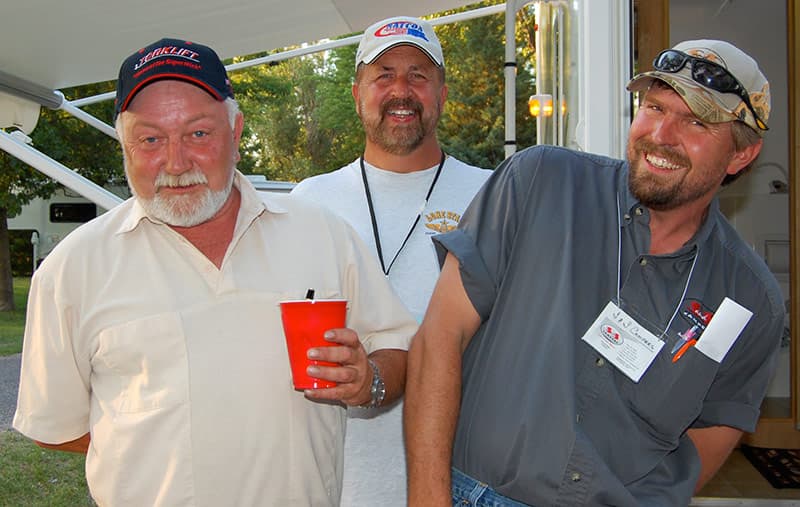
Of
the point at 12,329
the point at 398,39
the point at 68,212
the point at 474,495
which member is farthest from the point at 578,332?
the point at 68,212

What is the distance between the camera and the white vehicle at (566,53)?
9.25 feet

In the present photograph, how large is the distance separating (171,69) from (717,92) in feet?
4.72

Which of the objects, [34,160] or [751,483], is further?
[34,160]

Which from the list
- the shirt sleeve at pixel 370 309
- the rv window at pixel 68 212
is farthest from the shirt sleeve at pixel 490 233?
the rv window at pixel 68 212

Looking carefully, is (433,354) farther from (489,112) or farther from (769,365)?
(489,112)

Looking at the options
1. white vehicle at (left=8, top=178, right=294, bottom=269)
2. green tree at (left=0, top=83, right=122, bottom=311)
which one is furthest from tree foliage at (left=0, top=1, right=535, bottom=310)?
white vehicle at (left=8, top=178, right=294, bottom=269)

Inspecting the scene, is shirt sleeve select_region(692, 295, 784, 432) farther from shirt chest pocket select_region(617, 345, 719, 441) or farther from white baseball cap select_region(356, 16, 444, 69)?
white baseball cap select_region(356, 16, 444, 69)

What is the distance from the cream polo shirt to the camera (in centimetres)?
179

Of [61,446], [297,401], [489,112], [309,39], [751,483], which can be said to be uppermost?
[489,112]

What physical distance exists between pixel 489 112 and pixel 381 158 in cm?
2746

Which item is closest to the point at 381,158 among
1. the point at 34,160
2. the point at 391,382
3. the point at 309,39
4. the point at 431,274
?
the point at 431,274

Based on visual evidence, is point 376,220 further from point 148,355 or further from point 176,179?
point 148,355

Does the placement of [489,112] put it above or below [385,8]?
above

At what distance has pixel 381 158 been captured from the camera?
9.12 ft
